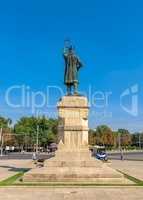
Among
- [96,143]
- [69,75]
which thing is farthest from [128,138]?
[69,75]

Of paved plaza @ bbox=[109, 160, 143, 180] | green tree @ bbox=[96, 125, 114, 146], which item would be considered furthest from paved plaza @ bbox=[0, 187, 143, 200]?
green tree @ bbox=[96, 125, 114, 146]

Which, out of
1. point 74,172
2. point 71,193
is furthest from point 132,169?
point 71,193

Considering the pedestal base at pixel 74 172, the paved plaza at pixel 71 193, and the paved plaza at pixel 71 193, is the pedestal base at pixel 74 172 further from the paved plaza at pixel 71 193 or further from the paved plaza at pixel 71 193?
the paved plaza at pixel 71 193

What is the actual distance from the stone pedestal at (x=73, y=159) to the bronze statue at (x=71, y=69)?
4.01 ft

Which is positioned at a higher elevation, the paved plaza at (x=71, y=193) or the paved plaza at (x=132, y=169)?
the paved plaza at (x=71, y=193)

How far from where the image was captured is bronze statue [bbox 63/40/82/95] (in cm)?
2403

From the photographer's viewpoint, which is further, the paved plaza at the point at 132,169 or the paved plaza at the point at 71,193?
the paved plaza at the point at 132,169

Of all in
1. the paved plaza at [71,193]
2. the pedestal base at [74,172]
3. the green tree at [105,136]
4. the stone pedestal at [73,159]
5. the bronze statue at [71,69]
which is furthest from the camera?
the green tree at [105,136]

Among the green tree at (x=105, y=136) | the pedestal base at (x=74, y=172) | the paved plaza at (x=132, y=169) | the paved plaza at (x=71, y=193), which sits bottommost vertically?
the paved plaza at (x=132, y=169)

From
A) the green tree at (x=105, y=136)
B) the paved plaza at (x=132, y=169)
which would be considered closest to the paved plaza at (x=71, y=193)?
the paved plaza at (x=132, y=169)

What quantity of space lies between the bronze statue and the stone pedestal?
1.22 m

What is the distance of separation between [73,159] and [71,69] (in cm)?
592

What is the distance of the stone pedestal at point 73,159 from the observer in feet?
65.5

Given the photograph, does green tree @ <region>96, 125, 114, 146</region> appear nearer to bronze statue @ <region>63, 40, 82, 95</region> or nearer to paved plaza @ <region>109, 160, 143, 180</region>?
paved plaza @ <region>109, 160, 143, 180</region>
